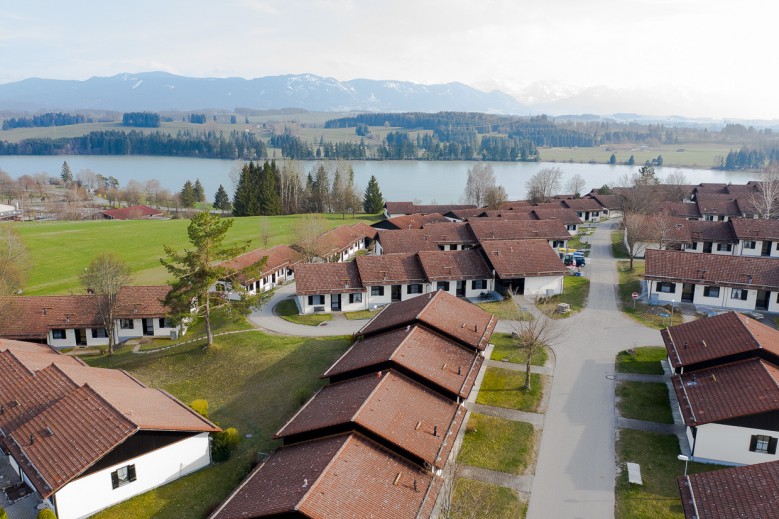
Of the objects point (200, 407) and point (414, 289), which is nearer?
point (200, 407)

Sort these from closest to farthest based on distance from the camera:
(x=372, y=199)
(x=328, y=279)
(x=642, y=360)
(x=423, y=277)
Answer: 1. (x=642, y=360)
2. (x=328, y=279)
3. (x=423, y=277)
4. (x=372, y=199)

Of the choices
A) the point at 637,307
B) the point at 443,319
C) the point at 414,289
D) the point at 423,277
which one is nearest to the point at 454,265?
the point at 423,277

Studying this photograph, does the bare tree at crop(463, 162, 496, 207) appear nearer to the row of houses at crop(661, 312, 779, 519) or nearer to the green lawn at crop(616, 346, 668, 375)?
the green lawn at crop(616, 346, 668, 375)

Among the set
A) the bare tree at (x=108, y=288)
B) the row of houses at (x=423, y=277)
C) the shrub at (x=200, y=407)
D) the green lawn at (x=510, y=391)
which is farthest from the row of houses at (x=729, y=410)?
the bare tree at (x=108, y=288)

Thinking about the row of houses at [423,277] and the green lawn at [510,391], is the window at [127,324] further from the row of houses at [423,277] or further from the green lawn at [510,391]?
the green lawn at [510,391]

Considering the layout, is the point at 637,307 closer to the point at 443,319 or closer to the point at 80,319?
the point at 443,319

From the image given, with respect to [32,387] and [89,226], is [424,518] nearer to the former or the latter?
[32,387]

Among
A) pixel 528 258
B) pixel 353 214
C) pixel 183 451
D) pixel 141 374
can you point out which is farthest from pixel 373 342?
pixel 353 214
